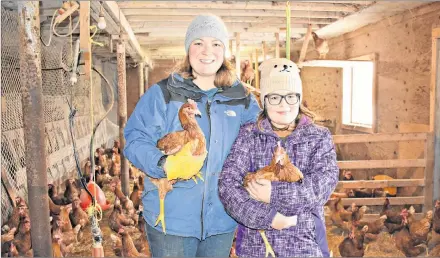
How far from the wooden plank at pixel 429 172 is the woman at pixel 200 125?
3258mm

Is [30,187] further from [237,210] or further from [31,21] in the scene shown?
[237,210]

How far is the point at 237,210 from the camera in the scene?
1.35m

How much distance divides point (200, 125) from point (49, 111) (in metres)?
4.47

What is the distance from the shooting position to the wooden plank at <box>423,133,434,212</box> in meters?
4.05

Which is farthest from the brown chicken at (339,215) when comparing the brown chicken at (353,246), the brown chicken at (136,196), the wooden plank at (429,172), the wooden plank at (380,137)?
the brown chicken at (136,196)

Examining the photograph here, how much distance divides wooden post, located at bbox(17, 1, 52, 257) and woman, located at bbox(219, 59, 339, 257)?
114 centimetres

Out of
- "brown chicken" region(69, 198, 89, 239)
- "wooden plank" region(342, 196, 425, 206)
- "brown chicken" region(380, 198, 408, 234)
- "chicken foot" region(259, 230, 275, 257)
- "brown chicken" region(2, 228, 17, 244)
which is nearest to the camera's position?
"chicken foot" region(259, 230, 275, 257)

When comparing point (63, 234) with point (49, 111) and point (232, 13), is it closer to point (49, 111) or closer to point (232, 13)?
point (49, 111)

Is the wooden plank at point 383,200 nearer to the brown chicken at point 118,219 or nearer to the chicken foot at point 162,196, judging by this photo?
the brown chicken at point 118,219

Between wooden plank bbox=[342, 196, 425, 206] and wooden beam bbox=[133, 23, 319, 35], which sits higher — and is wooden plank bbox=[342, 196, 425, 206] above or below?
below

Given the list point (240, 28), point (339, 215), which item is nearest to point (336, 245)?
point (339, 215)

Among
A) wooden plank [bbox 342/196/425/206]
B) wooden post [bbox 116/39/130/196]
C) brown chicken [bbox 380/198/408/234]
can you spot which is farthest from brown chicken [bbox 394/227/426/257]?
wooden post [bbox 116/39/130/196]

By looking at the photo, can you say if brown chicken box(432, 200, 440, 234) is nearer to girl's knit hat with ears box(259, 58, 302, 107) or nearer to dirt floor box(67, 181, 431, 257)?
dirt floor box(67, 181, 431, 257)

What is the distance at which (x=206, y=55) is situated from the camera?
1488 millimetres
